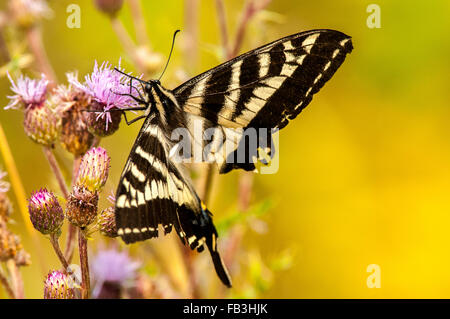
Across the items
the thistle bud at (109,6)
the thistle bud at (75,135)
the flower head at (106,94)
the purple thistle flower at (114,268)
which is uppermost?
the thistle bud at (109,6)

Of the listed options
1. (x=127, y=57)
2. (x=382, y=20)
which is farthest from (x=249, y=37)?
(x=382, y=20)

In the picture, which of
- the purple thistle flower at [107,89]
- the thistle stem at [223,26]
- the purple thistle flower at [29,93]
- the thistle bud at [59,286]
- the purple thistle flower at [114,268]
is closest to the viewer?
the thistle bud at [59,286]

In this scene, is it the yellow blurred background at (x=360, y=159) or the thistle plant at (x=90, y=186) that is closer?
the thistle plant at (x=90, y=186)

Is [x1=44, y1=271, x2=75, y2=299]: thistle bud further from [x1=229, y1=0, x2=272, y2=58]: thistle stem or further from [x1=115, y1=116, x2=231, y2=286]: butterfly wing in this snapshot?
[x1=229, y1=0, x2=272, y2=58]: thistle stem

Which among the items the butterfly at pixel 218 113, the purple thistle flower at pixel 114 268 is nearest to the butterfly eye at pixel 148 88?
the butterfly at pixel 218 113

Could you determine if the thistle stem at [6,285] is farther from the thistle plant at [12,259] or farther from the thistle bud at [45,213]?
the thistle bud at [45,213]

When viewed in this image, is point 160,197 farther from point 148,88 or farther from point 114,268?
point 114,268
